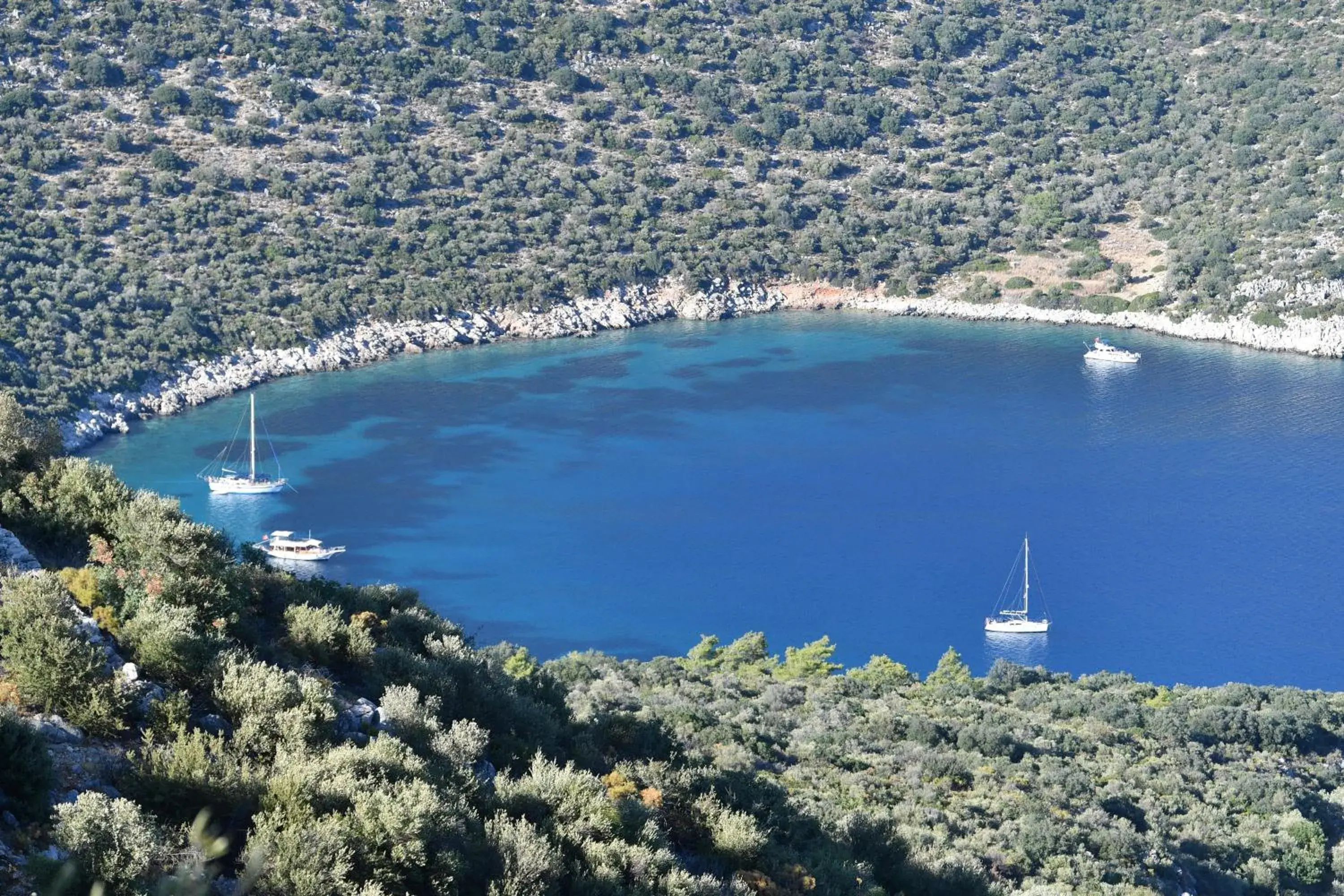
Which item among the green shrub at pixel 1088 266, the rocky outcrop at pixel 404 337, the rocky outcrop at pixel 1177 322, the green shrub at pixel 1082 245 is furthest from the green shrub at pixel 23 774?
the green shrub at pixel 1082 245

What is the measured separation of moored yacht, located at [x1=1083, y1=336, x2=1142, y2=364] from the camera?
7044 cm

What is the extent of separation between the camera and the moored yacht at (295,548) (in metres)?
45.3

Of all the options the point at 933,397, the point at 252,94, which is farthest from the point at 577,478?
the point at 252,94

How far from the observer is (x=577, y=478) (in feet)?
179

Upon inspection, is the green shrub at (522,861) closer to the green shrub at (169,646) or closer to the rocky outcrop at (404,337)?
the green shrub at (169,646)

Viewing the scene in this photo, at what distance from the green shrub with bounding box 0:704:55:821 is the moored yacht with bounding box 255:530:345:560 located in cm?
3634

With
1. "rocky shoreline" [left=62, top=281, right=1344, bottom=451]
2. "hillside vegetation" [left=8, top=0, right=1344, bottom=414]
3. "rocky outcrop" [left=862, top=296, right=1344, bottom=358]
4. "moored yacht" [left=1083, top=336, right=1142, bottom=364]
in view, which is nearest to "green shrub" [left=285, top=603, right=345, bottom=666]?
"rocky shoreline" [left=62, top=281, right=1344, bottom=451]

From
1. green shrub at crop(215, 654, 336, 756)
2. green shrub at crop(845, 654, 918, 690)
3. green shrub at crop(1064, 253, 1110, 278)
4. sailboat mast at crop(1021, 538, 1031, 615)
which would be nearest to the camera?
green shrub at crop(215, 654, 336, 756)

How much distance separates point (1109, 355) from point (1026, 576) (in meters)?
28.8

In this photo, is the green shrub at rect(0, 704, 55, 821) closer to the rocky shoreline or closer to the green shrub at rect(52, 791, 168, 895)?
the green shrub at rect(52, 791, 168, 895)

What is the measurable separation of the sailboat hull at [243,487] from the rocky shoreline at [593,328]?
6765mm

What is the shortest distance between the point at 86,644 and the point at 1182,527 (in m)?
45.1

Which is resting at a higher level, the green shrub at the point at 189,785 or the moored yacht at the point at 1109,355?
the green shrub at the point at 189,785

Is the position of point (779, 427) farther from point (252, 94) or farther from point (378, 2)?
point (378, 2)
